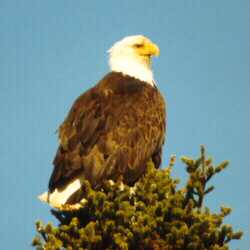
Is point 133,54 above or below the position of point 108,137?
above

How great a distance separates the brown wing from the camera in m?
5.84

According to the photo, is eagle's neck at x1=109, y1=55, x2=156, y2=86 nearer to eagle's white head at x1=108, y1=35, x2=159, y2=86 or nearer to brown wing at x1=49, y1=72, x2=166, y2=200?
eagle's white head at x1=108, y1=35, x2=159, y2=86

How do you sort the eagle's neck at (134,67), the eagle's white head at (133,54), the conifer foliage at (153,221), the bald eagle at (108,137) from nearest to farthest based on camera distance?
the conifer foliage at (153,221) < the bald eagle at (108,137) < the eagle's neck at (134,67) < the eagle's white head at (133,54)

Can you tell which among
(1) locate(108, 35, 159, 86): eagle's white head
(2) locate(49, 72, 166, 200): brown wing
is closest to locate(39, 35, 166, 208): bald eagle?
(2) locate(49, 72, 166, 200): brown wing

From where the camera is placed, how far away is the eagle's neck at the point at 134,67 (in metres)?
7.76

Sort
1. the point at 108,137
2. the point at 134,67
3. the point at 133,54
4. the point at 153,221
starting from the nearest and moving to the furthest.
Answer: the point at 153,221 → the point at 108,137 → the point at 134,67 → the point at 133,54

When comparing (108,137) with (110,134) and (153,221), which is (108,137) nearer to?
(110,134)

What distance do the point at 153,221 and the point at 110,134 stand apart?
1852 millimetres

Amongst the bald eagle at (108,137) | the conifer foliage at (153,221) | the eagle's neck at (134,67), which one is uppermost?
the eagle's neck at (134,67)

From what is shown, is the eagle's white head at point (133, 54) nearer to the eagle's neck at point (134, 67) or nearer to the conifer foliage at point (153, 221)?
the eagle's neck at point (134, 67)

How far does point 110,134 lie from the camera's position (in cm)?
614

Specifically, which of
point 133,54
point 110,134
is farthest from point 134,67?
point 110,134

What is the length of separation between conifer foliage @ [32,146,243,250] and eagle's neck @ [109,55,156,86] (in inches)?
116

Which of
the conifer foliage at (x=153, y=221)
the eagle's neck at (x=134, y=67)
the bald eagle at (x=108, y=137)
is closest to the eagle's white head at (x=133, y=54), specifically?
the eagle's neck at (x=134, y=67)
